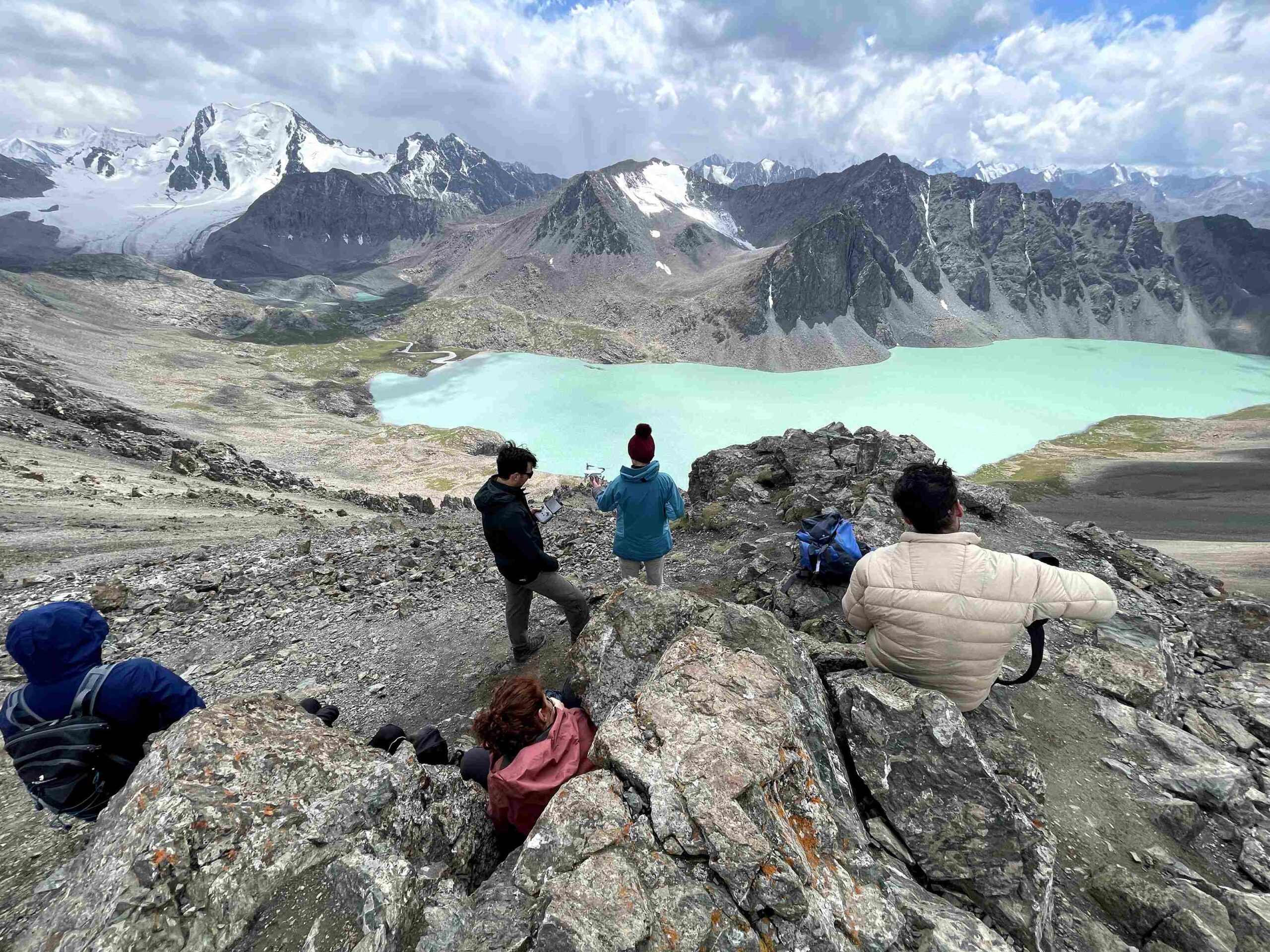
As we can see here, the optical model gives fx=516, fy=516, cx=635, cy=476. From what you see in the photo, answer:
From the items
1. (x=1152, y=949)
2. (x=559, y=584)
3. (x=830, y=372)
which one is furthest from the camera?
(x=830, y=372)

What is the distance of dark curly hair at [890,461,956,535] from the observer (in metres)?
4.23

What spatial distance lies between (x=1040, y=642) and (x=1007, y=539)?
12255mm

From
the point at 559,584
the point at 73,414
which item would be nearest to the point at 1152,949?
the point at 559,584

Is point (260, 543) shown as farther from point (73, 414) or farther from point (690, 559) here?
point (73, 414)

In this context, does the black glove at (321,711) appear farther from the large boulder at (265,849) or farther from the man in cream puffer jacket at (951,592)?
the man in cream puffer jacket at (951,592)

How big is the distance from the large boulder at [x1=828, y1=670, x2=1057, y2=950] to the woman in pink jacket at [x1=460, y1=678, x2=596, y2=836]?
2.56 metres

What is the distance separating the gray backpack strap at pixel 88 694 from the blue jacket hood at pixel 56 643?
9 centimetres

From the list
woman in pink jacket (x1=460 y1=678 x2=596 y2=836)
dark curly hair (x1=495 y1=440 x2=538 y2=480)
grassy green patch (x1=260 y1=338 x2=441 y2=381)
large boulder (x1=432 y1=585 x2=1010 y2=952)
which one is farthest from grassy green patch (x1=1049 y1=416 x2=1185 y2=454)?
grassy green patch (x1=260 y1=338 x2=441 y2=381)

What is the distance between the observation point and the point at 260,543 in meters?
16.6

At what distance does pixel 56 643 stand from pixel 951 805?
715 cm

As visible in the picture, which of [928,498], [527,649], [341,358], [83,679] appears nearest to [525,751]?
[83,679]

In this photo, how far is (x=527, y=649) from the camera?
30.0ft

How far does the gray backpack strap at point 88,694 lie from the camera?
3920mm

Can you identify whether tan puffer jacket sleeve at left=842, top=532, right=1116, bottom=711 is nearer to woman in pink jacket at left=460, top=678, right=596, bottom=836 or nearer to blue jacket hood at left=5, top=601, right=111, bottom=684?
woman in pink jacket at left=460, top=678, right=596, bottom=836
